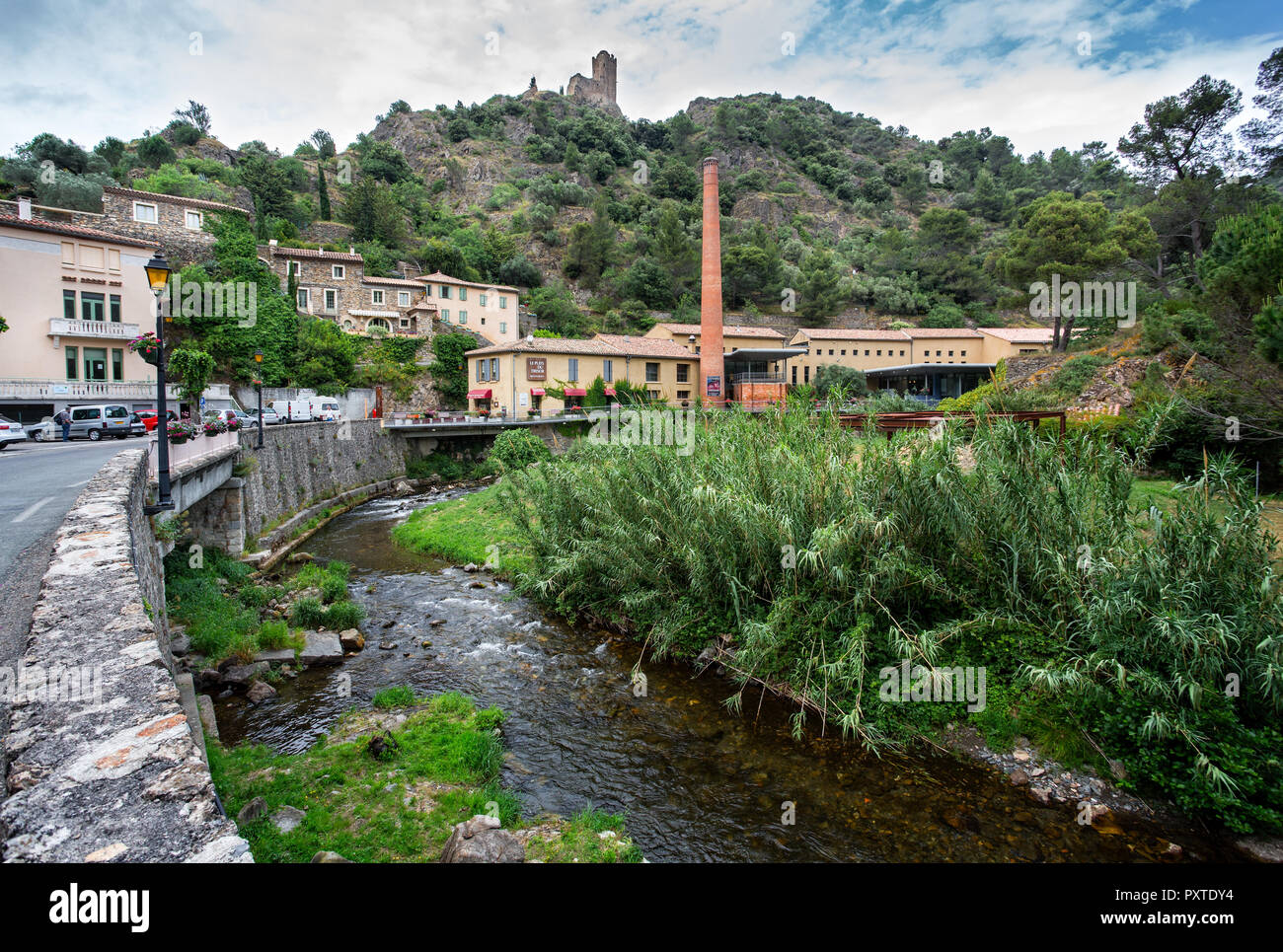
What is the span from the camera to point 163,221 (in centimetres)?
3978

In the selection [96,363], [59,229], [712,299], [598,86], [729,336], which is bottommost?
[96,363]

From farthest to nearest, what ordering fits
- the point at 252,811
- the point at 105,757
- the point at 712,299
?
the point at 712,299 → the point at 252,811 → the point at 105,757

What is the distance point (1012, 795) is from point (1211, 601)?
10.3 ft

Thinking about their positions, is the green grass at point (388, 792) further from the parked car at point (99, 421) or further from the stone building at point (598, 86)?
the stone building at point (598, 86)

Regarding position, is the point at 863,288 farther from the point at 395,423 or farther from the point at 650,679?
the point at 650,679

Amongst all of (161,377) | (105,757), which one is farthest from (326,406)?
(105,757)

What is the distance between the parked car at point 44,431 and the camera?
21547 millimetres

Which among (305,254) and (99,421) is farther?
(305,254)

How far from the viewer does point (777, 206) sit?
281 ft

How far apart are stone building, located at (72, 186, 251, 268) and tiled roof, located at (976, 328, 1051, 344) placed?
189 feet

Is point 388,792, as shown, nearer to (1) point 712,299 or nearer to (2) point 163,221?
(1) point 712,299

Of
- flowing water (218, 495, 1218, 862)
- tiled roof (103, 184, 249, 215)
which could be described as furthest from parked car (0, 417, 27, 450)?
tiled roof (103, 184, 249, 215)

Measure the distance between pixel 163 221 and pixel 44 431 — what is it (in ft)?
83.2

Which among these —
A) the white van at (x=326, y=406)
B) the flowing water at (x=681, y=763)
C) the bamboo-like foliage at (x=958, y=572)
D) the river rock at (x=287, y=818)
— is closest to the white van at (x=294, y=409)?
the white van at (x=326, y=406)
